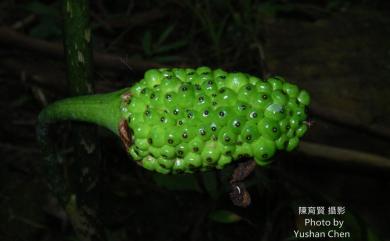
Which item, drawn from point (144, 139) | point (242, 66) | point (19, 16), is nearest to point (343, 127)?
point (242, 66)

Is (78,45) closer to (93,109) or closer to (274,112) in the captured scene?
(93,109)

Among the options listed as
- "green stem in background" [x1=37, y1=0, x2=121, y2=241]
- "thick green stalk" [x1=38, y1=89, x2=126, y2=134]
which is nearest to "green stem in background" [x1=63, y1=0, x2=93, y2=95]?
"green stem in background" [x1=37, y1=0, x2=121, y2=241]

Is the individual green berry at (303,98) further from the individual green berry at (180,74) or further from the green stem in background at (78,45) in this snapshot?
the green stem in background at (78,45)

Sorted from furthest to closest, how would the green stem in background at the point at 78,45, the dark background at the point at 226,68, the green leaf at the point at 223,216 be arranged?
the dark background at the point at 226,68 → the green leaf at the point at 223,216 → the green stem in background at the point at 78,45

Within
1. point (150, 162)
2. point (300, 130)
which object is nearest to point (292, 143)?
point (300, 130)

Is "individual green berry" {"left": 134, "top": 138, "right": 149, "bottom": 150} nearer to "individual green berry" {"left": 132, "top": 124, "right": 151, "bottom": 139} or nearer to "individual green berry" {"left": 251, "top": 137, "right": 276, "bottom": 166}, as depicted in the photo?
"individual green berry" {"left": 132, "top": 124, "right": 151, "bottom": 139}

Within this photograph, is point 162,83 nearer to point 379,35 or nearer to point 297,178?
point 297,178

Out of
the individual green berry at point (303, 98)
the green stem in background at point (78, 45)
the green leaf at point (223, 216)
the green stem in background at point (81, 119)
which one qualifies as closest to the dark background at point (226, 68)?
the green leaf at point (223, 216)
